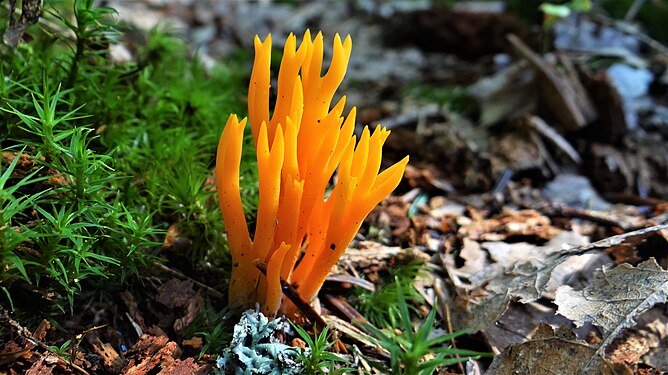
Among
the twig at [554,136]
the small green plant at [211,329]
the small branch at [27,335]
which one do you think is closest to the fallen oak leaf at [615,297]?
the small green plant at [211,329]

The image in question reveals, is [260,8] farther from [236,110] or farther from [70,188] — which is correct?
[70,188]

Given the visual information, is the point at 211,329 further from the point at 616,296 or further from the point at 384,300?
the point at 616,296

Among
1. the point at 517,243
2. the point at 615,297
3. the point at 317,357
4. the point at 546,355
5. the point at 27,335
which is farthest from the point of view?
the point at 517,243

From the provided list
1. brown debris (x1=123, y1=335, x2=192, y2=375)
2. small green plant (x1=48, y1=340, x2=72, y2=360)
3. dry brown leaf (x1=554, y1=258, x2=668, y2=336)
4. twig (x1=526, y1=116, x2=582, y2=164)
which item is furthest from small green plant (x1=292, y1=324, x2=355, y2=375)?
twig (x1=526, y1=116, x2=582, y2=164)

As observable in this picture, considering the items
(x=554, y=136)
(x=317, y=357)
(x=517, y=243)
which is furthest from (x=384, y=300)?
(x=554, y=136)

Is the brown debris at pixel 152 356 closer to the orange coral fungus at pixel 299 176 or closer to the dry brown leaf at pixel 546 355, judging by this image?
the orange coral fungus at pixel 299 176

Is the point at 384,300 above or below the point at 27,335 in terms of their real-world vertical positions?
below

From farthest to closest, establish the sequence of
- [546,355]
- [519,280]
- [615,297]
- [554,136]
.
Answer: [554,136] < [519,280] < [615,297] < [546,355]
